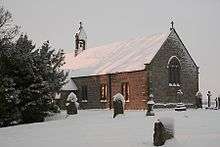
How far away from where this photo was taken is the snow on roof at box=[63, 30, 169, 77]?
43.3 m

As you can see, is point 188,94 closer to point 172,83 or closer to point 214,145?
point 172,83

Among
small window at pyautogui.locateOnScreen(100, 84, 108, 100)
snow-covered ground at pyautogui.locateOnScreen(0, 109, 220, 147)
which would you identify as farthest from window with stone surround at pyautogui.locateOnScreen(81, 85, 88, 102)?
snow-covered ground at pyautogui.locateOnScreen(0, 109, 220, 147)

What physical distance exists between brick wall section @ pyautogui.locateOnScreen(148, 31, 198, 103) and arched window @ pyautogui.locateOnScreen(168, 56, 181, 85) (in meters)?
0.43

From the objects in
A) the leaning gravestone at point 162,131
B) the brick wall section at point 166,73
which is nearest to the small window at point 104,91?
the brick wall section at point 166,73

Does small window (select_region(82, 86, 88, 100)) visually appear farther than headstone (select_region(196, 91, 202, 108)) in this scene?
Yes

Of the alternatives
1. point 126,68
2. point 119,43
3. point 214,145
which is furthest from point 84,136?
point 119,43

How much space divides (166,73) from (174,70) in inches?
68.6

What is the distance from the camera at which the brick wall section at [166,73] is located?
41562mm

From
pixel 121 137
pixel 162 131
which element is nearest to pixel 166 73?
pixel 121 137

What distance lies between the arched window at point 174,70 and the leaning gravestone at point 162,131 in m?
26.4

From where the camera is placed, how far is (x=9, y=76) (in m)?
32.6

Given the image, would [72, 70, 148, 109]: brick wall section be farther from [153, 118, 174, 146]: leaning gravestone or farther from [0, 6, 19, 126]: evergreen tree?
[153, 118, 174, 146]: leaning gravestone

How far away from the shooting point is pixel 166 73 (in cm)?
4288

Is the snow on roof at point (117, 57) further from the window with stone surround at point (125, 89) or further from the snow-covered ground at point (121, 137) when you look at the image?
the snow-covered ground at point (121, 137)
